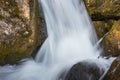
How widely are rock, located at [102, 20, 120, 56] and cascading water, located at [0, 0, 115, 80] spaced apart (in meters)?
0.29

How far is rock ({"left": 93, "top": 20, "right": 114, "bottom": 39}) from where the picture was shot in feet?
28.4

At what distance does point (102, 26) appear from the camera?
870 cm

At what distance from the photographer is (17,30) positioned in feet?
22.5

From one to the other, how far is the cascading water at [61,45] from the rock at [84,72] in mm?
448

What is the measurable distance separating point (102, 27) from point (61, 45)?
146cm

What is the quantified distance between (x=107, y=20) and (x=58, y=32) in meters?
1.62

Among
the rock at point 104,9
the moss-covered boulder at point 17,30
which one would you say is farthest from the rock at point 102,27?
the moss-covered boulder at point 17,30

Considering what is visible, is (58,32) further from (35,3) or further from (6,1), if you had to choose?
(6,1)

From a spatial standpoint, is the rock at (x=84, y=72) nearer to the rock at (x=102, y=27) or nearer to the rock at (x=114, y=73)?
the rock at (x=114, y=73)

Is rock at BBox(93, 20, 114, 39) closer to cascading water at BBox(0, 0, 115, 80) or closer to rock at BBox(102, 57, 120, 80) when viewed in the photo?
cascading water at BBox(0, 0, 115, 80)

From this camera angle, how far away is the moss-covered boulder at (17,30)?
6.68m

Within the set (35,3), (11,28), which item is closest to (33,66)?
(11,28)

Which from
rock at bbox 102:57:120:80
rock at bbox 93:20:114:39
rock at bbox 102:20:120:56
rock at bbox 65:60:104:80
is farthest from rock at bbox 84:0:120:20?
rock at bbox 102:57:120:80

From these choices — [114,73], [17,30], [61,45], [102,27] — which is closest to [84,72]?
[114,73]
